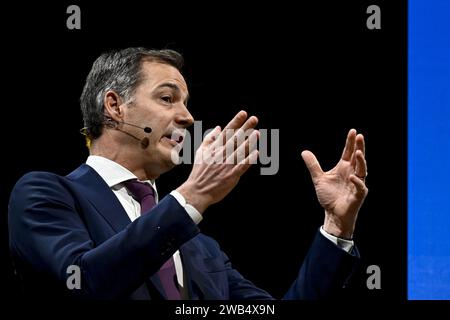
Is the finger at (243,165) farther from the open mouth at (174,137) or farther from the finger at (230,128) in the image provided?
the open mouth at (174,137)

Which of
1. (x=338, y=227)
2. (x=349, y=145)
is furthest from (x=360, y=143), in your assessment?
(x=338, y=227)

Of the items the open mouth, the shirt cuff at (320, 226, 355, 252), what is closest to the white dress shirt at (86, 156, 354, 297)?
the shirt cuff at (320, 226, 355, 252)

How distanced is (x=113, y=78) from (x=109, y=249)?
712 millimetres

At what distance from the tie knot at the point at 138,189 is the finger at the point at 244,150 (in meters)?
0.42

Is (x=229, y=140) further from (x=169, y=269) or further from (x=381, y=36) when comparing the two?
(x=381, y=36)

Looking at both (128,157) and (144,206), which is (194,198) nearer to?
(144,206)

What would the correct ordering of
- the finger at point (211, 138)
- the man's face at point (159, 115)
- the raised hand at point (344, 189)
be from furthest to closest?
the man's face at point (159, 115) → the raised hand at point (344, 189) → the finger at point (211, 138)

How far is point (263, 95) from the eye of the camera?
2.49 m

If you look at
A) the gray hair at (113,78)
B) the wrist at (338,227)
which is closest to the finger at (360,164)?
the wrist at (338,227)

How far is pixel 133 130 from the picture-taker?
189 cm

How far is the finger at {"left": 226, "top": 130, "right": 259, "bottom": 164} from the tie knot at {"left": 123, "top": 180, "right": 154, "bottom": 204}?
1.37 feet

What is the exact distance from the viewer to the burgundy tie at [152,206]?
5.26 feet

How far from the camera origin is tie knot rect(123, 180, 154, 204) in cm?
178

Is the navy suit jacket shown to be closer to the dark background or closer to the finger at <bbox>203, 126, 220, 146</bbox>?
the finger at <bbox>203, 126, 220, 146</bbox>
